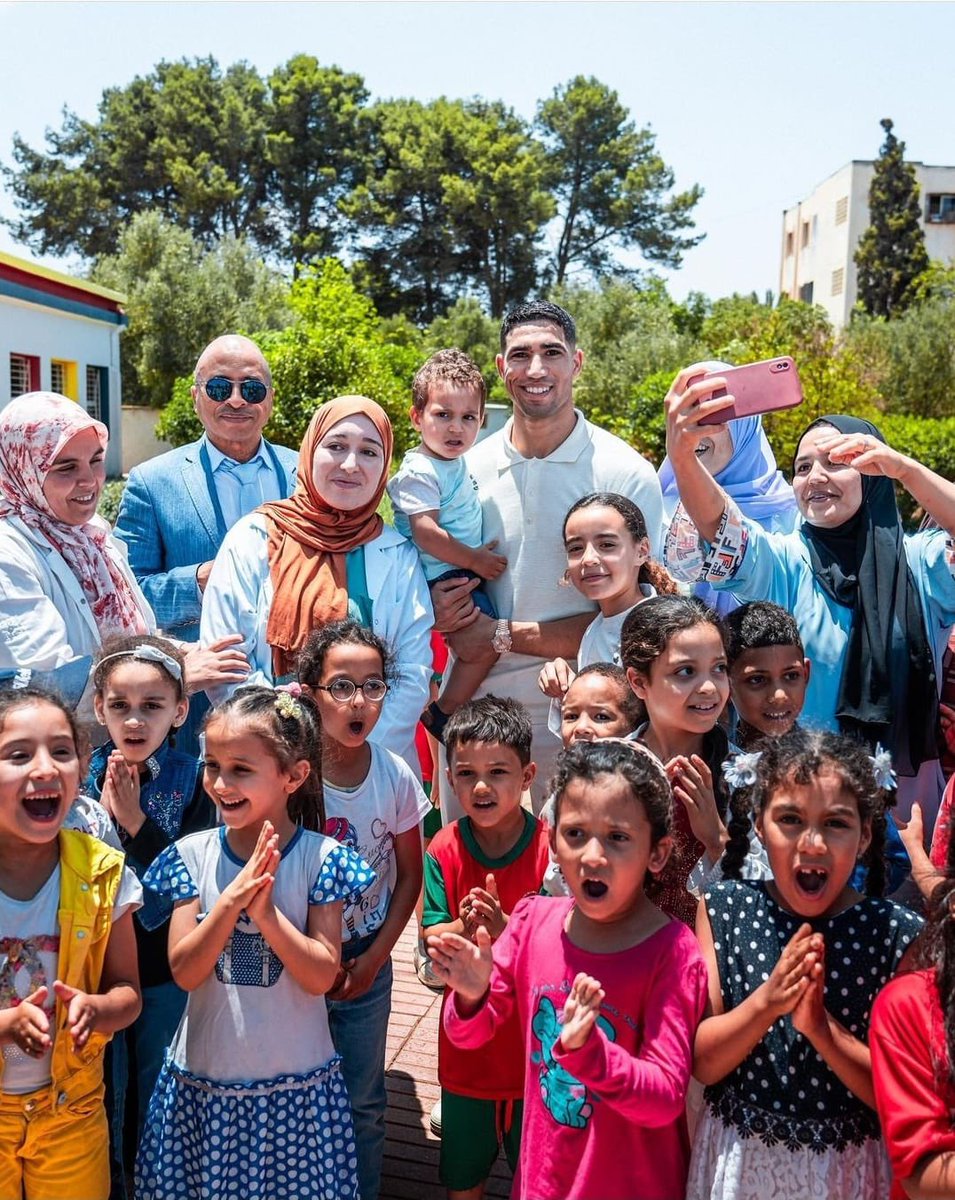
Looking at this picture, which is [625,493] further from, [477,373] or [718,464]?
[477,373]

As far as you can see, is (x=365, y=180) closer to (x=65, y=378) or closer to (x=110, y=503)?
(x=65, y=378)

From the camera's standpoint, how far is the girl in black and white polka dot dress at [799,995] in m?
2.07

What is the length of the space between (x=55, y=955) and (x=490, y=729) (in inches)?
45.9

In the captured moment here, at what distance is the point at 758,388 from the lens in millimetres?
3158

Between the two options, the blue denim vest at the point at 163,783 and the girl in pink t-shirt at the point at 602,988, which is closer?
the girl in pink t-shirt at the point at 602,988

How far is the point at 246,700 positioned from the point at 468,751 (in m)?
0.61

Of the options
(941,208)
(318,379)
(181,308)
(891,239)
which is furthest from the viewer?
(941,208)

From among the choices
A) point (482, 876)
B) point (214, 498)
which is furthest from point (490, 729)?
point (214, 498)

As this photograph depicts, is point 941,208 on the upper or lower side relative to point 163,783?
upper

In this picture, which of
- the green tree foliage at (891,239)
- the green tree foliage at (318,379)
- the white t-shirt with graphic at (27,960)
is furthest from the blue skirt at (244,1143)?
the green tree foliage at (891,239)

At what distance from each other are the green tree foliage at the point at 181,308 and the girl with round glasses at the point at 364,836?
87.3 feet

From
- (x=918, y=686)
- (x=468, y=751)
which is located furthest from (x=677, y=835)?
(x=918, y=686)

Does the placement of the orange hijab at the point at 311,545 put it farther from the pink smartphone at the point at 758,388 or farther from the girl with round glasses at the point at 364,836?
the pink smartphone at the point at 758,388

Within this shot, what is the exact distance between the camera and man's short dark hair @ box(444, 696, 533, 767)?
2906mm
